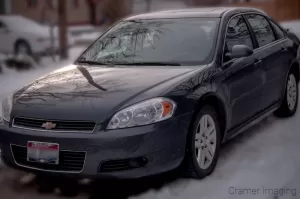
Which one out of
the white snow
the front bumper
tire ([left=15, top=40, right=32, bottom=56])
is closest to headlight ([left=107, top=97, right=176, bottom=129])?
the front bumper

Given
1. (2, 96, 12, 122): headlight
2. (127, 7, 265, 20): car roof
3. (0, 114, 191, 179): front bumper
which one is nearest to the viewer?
(0, 114, 191, 179): front bumper

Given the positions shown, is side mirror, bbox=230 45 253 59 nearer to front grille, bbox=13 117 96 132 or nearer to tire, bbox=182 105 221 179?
tire, bbox=182 105 221 179

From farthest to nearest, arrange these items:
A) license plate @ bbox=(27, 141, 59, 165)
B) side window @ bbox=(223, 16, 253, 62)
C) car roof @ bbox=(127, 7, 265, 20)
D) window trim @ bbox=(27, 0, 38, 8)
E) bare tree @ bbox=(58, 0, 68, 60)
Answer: window trim @ bbox=(27, 0, 38, 8)
bare tree @ bbox=(58, 0, 68, 60)
car roof @ bbox=(127, 7, 265, 20)
side window @ bbox=(223, 16, 253, 62)
license plate @ bbox=(27, 141, 59, 165)

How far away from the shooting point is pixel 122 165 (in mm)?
4031

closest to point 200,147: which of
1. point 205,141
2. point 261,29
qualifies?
point 205,141

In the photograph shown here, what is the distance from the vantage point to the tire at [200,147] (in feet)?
14.1

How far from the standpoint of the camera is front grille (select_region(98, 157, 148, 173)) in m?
4.01

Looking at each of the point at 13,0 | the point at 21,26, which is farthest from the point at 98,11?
the point at 21,26

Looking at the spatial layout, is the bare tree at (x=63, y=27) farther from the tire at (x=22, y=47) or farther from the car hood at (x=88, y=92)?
the car hood at (x=88, y=92)

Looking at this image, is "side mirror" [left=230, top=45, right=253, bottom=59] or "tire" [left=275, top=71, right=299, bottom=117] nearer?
"side mirror" [left=230, top=45, right=253, bottom=59]

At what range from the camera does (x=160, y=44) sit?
5.22m

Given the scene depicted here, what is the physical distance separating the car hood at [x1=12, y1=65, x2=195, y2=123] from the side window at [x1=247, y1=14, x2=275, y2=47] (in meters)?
1.59

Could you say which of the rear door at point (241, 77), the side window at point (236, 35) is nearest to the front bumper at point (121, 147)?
the rear door at point (241, 77)

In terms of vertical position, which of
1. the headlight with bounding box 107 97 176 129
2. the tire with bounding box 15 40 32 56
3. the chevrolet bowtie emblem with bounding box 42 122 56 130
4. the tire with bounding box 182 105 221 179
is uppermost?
the headlight with bounding box 107 97 176 129
